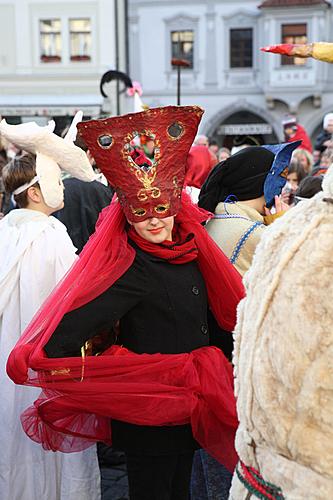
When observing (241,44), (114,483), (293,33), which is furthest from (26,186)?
(293,33)

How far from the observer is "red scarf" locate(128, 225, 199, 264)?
8.52 ft

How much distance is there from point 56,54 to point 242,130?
774 cm

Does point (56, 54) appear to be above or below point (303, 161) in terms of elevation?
above

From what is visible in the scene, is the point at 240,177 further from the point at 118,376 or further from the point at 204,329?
the point at 118,376

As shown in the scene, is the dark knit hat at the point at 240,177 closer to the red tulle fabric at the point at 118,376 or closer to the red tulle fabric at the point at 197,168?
the red tulle fabric at the point at 118,376

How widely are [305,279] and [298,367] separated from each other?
180 mm

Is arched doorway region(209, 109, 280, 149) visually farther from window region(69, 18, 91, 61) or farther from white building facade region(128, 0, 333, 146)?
window region(69, 18, 91, 61)

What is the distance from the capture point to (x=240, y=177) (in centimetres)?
346

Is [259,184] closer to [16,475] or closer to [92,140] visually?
[92,140]

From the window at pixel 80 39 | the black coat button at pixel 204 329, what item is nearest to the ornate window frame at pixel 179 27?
the window at pixel 80 39

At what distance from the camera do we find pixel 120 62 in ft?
82.7

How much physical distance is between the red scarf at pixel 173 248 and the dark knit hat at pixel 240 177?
83 cm

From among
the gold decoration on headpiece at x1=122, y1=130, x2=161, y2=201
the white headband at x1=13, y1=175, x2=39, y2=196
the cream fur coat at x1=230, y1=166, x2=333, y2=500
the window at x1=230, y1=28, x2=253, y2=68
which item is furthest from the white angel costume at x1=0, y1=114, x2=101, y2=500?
the window at x1=230, y1=28, x2=253, y2=68

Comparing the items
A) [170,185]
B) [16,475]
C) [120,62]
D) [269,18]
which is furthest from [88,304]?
[269,18]
